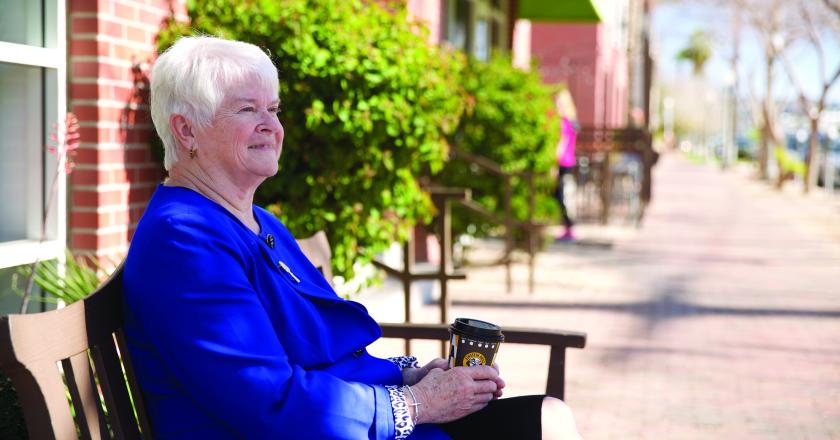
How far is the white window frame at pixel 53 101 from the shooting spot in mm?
3766

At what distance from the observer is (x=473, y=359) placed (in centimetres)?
245

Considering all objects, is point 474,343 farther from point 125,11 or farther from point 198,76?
point 125,11

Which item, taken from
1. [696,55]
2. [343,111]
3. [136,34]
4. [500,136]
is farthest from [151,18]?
[696,55]

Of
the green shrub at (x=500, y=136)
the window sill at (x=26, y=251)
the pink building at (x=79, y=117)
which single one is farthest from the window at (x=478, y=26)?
the window sill at (x=26, y=251)

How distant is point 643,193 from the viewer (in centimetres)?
1559

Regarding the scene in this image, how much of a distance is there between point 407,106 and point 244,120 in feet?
8.62

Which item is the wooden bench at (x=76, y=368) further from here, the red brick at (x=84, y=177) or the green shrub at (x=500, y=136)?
the green shrub at (x=500, y=136)

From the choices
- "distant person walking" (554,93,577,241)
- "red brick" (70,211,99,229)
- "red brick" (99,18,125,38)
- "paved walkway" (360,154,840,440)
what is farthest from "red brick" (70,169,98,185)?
"distant person walking" (554,93,577,241)

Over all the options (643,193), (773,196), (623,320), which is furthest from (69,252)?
(773,196)

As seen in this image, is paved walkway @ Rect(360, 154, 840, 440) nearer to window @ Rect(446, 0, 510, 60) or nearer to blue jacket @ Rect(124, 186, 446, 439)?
window @ Rect(446, 0, 510, 60)

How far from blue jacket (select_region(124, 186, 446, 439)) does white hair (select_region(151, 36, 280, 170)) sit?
0.18 meters

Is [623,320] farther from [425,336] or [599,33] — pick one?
[599,33]

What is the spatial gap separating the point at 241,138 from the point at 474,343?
2.37ft

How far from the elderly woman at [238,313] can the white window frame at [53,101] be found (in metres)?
1.60
